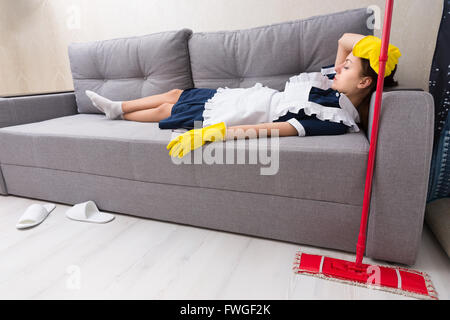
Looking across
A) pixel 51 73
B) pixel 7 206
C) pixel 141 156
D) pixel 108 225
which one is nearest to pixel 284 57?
pixel 141 156

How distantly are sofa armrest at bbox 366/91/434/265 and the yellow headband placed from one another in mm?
293

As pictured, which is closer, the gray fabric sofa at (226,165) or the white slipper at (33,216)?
the gray fabric sofa at (226,165)

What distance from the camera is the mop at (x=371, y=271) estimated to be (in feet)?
2.78

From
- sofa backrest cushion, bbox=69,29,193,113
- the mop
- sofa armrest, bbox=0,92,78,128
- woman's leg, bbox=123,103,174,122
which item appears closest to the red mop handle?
the mop

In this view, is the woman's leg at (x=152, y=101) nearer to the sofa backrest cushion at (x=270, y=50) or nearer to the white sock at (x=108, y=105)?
the white sock at (x=108, y=105)

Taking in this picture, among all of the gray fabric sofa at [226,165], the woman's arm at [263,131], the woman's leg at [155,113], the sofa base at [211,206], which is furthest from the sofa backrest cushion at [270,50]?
the sofa base at [211,206]

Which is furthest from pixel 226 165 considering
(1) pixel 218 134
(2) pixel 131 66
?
(2) pixel 131 66

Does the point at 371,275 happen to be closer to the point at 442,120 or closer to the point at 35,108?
the point at 442,120

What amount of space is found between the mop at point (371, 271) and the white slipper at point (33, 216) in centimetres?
115

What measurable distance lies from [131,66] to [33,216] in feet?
3.33

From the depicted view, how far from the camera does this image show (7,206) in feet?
5.11

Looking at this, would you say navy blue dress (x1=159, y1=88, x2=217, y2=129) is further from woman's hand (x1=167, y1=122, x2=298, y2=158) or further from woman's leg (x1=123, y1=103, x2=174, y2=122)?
woman's hand (x1=167, y1=122, x2=298, y2=158)

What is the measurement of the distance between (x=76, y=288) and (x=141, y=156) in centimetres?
53
